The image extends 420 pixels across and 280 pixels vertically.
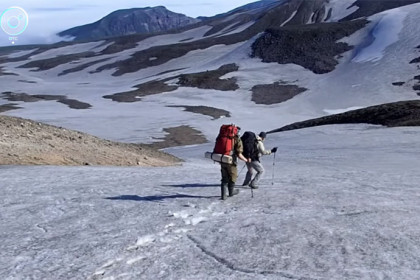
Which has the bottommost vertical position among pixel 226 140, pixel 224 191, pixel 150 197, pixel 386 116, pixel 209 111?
pixel 150 197

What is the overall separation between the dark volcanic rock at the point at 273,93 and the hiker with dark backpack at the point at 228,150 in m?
63.1

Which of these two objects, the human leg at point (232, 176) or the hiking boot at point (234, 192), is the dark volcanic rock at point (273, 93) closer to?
the hiking boot at point (234, 192)

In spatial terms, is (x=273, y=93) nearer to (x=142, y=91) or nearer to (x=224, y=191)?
(x=142, y=91)

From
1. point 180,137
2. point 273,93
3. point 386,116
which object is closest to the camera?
point 386,116

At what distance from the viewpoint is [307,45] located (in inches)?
3991

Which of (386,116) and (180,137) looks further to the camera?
(180,137)

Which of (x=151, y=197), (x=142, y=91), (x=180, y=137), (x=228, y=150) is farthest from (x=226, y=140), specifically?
(x=142, y=91)

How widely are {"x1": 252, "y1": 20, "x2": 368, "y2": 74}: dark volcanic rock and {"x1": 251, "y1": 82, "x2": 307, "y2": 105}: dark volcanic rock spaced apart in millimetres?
10730

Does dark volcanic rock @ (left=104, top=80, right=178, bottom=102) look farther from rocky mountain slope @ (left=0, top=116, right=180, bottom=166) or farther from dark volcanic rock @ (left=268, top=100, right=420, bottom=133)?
rocky mountain slope @ (left=0, top=116, right=180, bottom=166)

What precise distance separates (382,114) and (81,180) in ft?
101

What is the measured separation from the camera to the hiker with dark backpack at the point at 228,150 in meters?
13.0

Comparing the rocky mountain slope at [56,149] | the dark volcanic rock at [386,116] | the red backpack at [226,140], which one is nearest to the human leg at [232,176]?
the red backpack at [226,140]

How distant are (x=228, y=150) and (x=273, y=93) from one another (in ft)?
227

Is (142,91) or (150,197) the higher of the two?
(142,91)
